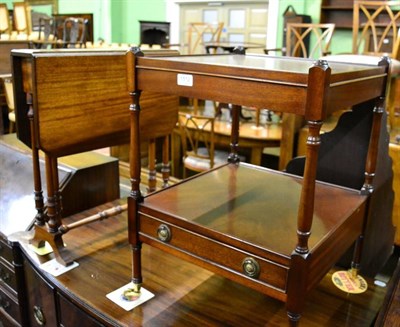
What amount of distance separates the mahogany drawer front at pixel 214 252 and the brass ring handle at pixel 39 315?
0.76m

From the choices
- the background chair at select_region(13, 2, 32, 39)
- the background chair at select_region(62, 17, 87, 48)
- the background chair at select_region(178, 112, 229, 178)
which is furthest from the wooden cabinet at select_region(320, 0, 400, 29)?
the background chair at select_region(13, 2, 32, 39)

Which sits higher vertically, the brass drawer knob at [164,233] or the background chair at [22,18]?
the background chair at [22,18]

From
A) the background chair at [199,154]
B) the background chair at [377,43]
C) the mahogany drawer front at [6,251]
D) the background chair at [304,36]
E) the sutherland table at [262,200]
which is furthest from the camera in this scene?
the background chair at [304,36]

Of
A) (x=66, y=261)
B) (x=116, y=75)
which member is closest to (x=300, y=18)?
(x=116, y=75)

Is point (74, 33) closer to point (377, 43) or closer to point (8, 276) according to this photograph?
point (377, 43)

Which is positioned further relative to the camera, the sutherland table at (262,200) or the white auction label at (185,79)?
the white auction label at (185,79)

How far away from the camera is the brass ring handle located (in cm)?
180

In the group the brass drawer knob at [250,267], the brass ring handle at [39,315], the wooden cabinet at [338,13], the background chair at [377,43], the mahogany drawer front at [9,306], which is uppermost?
the wooden cabinet at [338,13]

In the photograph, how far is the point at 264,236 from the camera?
1.19 m

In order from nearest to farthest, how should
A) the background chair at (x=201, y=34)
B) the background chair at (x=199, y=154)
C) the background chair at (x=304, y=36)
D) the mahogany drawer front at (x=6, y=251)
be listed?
the mahogany drawer front at (x=6, y=251) < the background chair at (x=199, y=154) < the background chair at (x=304, y=36) < the background chair at (x=201, y=34)

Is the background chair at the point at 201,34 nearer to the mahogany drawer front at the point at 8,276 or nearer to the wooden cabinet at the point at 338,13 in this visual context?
the wooden cabinet at the point at 338,13

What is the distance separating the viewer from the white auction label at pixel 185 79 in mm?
1174

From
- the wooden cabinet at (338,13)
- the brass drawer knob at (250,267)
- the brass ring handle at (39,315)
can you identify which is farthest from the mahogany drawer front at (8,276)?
the wooden cabinet at (338,13)

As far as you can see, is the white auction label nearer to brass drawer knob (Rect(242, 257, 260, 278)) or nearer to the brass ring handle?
brass drawer knob (Rect(242, 257, 260, 278))
